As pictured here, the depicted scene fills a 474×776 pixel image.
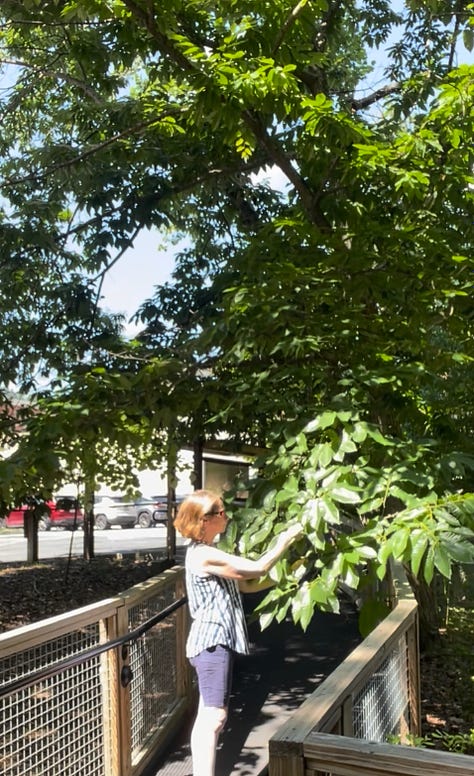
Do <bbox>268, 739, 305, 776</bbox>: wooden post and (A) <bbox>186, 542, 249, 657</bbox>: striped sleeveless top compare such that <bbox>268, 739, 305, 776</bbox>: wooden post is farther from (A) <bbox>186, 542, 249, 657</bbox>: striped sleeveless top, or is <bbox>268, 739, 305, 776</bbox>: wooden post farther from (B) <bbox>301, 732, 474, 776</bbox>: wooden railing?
(A) <bbox>186, 542, 249, 657</bbox>: striped sleeveless top

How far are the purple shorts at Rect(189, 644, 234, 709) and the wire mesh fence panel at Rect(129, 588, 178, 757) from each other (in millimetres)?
787

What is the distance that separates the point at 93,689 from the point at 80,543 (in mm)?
21152

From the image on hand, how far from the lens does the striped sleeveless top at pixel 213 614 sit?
332 cm

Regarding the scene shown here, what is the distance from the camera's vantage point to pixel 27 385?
27.5 ft

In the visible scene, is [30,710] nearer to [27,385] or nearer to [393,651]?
[393,651]

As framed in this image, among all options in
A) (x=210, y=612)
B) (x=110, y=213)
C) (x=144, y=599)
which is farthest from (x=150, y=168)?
(x=210, y=612)

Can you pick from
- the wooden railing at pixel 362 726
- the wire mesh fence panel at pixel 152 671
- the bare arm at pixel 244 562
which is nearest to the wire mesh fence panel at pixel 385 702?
the wooden railing at pixel 362 726

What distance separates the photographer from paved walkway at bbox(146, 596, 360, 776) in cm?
425

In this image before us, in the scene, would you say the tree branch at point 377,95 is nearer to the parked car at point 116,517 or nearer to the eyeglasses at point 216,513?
the eyeglasses at point 216,513

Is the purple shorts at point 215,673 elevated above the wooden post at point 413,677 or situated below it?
above

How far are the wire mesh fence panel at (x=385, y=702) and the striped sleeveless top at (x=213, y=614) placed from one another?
0.65 m

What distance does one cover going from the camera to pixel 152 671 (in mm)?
4492

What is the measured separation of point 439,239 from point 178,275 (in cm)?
467

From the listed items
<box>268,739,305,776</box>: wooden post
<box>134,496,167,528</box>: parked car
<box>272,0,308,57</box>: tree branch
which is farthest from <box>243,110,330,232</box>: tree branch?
<box>134,496,167,528</box>: parked car
